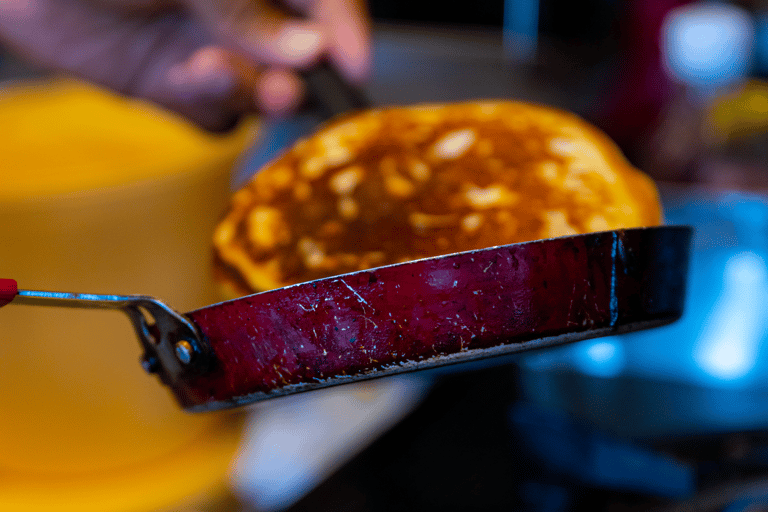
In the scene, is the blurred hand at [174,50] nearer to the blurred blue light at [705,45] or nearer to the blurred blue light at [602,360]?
the blurred blue light at [602,360]

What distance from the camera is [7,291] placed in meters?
0.18

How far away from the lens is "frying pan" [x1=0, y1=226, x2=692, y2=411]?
0.59ft

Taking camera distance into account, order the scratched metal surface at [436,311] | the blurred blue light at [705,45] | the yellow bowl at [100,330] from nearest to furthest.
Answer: the scratched metal surface at [436,311] → the yellow bowl at [100,330] → the blurred blue light at [705,45]

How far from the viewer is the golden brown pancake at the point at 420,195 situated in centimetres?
25

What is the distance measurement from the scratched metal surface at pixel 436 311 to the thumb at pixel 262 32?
10.8 inches

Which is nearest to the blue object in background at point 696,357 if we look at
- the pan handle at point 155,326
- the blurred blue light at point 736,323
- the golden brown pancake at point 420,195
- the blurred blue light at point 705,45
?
the blurred blue light at point 736,323

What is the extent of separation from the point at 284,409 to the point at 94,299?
0.35 metres

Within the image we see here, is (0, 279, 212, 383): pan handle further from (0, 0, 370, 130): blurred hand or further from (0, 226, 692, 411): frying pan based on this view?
(0, 0, 370, 130): blurred hand

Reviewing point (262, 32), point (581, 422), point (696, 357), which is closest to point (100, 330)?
point (262, 32)

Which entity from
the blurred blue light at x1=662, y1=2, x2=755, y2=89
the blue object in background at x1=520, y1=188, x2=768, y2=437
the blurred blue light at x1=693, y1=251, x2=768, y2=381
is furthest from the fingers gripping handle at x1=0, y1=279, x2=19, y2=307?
the blurred blue light at x1=662, y1=2, x2=755, y2=89

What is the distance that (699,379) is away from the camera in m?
0.52

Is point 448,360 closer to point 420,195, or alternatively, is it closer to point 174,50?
point 420,195

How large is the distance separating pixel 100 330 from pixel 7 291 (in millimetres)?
255

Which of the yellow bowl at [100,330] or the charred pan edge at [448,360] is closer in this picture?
the charred pan edge at [448,360]
